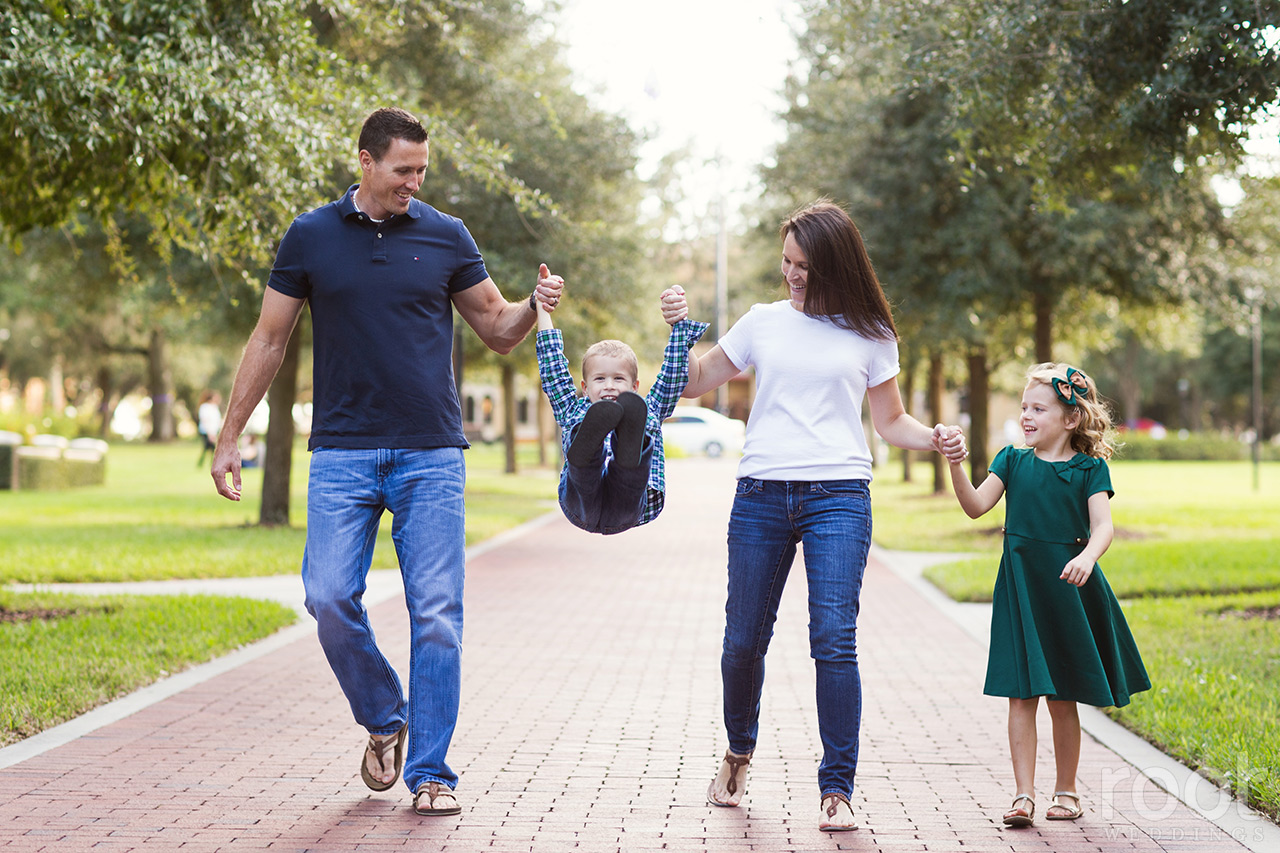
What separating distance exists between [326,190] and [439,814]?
828cm

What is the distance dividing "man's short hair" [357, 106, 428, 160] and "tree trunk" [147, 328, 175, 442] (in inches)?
1778

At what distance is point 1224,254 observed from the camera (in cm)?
1694

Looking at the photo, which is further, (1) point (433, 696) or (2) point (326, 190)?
(2) point (326, 190)

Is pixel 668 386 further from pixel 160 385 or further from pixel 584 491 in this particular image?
pixel 160 385

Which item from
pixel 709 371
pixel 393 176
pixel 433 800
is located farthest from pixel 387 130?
pixel 433 800

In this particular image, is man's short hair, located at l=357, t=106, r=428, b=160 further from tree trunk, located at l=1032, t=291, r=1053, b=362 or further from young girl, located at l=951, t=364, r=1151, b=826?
tree trunk, located at l=1032, t=291, r=1053, b=362

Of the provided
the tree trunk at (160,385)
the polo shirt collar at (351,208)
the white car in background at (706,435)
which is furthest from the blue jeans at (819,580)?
the tree trunk at (160,385)

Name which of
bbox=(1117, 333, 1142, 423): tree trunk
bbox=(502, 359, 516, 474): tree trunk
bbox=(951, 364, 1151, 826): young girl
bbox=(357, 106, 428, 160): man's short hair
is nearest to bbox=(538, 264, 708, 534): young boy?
bbox=(357, 106, 428, 160): man's short hair

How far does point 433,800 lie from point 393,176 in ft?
6.52

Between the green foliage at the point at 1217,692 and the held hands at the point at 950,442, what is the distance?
1663mm

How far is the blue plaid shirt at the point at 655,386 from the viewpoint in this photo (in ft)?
13.2

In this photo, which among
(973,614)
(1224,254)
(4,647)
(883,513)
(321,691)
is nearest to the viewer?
(321,691)

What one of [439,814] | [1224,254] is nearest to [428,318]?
[439,814]

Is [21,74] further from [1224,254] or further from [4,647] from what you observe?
[1224,254]
